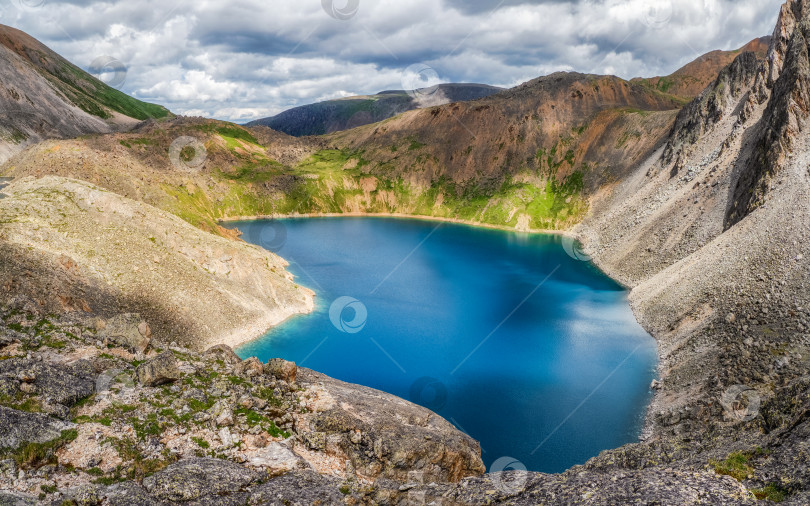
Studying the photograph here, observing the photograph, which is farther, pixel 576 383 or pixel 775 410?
pixel 576 383

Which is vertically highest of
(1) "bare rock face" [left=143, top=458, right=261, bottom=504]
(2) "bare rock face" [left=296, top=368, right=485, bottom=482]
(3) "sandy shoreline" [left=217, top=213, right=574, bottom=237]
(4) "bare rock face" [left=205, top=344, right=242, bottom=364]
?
(3) "sandy shoreline" [left=217, top=213, right=574, bottom=237]

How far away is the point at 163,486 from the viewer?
56.2 ft

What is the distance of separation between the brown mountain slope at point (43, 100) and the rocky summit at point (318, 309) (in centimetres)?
127

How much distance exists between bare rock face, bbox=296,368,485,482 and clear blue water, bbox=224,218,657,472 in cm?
733

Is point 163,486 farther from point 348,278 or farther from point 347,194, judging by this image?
point 347,194

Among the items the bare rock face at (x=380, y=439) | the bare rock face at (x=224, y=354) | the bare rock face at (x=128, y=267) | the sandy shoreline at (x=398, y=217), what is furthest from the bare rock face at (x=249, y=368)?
the sandy shoreline at (x=398, y=217)

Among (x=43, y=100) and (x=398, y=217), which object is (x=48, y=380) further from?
(x=43, y=100)

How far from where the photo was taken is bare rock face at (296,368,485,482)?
24.8 m

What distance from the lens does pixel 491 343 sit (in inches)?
2088

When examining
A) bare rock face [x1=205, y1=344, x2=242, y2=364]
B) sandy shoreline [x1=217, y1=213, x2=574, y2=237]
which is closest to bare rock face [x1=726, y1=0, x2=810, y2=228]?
sandy shoreline [x1=217, y1=213, x2=574, y2=237]

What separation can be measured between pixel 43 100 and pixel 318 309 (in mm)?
123608

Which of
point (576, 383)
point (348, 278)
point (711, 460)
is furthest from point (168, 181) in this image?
point (711, 460)

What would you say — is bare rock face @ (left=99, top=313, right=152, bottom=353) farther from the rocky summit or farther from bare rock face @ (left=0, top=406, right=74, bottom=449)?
bare rock face @ (left=0, top=406, right=74, bottom=449)

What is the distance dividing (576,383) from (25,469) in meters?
40.4
